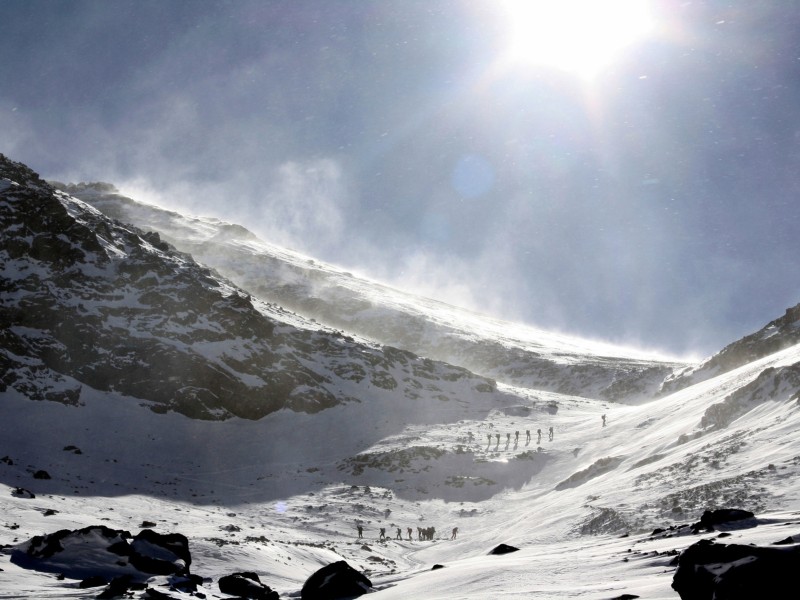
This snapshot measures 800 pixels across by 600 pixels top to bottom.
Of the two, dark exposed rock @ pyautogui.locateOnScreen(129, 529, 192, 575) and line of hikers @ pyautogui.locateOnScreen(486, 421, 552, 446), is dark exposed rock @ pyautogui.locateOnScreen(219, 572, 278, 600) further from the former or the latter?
line of hikers @ pyautogui.locateOnScreen(486, 421, 552, 446)

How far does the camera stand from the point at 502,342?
620 ft

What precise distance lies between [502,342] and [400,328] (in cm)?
3197

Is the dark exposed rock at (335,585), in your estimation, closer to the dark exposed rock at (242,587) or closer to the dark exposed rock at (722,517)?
the dark exposed rock at (242,587)

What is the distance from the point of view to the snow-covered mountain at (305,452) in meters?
18.7

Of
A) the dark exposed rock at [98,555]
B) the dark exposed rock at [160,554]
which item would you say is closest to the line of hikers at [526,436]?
the dark exposed rock at [160,554]

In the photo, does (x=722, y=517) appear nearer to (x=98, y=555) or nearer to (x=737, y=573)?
(x=737, y=573)

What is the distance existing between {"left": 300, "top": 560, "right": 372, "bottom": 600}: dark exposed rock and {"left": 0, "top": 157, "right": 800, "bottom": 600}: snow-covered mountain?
1640 mm

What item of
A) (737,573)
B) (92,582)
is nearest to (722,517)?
(737,573)

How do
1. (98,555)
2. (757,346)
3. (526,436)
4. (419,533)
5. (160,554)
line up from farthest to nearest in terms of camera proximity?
(757,346)
(526,436)
(419,533)
(160,554)
(98,555)

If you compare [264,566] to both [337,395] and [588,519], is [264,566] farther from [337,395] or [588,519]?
[337,395]

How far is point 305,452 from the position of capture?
79000mm

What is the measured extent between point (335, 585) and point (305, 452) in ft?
206

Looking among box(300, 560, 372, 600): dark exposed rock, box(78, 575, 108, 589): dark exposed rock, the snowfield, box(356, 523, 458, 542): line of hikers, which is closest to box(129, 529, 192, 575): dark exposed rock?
the snowfield

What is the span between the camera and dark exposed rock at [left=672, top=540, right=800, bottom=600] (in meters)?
8.32
